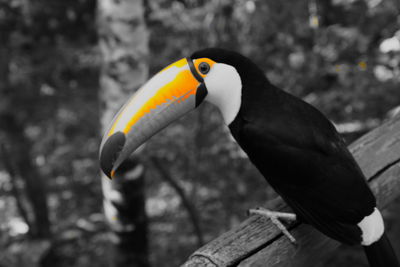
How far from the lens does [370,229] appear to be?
174 cm

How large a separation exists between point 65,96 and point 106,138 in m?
1.90

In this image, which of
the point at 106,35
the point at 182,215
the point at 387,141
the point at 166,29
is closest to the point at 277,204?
the point at 387,141

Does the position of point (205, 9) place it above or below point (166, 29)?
below

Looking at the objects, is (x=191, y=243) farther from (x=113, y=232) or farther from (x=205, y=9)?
(x=205, y=9)

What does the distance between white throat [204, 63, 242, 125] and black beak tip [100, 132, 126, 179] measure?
1.53ft

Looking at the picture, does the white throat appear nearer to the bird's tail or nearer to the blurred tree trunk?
the bird's tail

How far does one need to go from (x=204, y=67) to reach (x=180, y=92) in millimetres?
159

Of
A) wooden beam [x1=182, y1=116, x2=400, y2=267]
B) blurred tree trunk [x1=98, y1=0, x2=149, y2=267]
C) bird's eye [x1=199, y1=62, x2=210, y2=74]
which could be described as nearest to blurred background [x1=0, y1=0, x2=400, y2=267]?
blurred tree trunk [x1=98, y1=0, x2=149, y2=267]

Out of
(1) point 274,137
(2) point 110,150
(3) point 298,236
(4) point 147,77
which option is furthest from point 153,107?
(4) point 147,77

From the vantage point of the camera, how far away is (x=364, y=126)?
142 inches

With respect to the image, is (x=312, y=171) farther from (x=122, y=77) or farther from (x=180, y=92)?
(x=122, y=77)

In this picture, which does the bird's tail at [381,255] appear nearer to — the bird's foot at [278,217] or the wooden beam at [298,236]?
the wooden beam at [298,236]

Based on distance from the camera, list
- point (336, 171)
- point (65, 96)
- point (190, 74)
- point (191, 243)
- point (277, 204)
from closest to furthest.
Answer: point (336, 171)
point (190, 74)
point (277, 204)
point (65, 96)
point (191, 243)

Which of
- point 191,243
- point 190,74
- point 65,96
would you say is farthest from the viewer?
point 191,243
